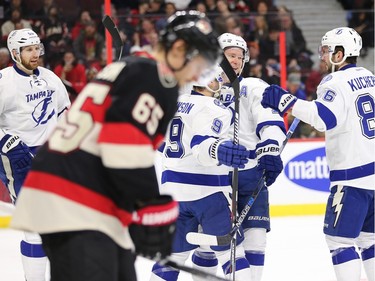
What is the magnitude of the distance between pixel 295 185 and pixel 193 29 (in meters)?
4.29

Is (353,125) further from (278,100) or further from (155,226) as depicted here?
(155,226)

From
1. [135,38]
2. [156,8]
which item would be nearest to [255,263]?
[135,38]

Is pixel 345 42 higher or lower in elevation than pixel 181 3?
lower

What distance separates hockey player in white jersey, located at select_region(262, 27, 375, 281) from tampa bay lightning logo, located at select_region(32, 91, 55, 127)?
1.24 meters

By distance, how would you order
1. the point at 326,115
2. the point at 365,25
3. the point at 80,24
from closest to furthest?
1. the point at 326,115
2. the point at 80,24
3. the point at 365,25

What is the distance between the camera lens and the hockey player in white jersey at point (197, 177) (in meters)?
3.34

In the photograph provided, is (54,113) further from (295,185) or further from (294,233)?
(295,185)

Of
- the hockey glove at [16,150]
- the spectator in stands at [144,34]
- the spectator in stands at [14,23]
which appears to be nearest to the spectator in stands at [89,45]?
the spectator in stands at [144,34]

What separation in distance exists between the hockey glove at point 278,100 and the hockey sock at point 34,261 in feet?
4.34

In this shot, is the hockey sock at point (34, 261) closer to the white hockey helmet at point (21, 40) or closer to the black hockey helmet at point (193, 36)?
the white hockey helmet at point (21, 40)

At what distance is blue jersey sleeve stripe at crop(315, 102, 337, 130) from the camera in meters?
3.42

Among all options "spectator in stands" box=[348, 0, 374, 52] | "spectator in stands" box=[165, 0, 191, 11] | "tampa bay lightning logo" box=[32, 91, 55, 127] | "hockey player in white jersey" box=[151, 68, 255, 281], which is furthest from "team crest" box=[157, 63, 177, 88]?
"spectator in stands" box=[165, 0, 191, 11]

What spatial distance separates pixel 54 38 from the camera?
20.7 ft

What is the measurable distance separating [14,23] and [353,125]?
3.49m
